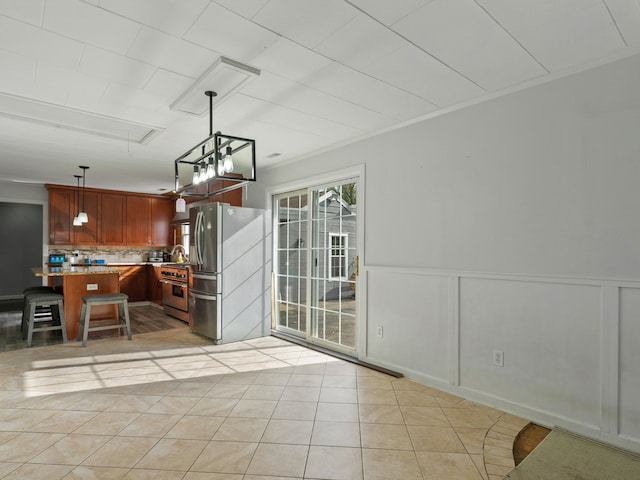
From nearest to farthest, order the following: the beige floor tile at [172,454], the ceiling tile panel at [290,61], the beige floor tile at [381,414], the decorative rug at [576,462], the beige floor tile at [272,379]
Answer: the decorative rug at [576,462]
the beige floor tile at [172,454]
the ceiling tile panel at [290,61]
the beige floor tile at [381,414]
the beige floor tile at [272,379]

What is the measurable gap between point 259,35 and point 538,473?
2.77m

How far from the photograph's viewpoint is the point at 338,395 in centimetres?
305

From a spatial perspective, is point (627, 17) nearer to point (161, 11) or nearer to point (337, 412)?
point (161, 11)

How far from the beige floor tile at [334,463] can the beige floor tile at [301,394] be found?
715 mm

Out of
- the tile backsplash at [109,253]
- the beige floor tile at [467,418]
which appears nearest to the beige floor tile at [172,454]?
the beige floor tile at [467,418]

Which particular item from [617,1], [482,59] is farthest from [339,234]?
[617,1]

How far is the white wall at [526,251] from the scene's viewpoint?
7.48 ft

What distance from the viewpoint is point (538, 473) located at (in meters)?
2.00

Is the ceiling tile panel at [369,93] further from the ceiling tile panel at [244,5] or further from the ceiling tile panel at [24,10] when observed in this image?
the ceiling tile panel at [24,10]

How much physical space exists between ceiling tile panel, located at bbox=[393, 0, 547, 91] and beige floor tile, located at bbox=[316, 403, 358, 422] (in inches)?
96.0

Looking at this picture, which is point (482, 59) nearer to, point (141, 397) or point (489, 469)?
point (489, 469)

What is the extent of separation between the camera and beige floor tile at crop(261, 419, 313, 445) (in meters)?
2.36

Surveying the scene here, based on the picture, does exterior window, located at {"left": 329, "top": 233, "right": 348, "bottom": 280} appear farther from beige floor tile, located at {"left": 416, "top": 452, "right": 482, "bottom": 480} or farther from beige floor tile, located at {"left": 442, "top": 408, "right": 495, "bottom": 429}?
beige floor tile, located at {"left": 416, "top": 452, "right": 482, "bottom": 480}

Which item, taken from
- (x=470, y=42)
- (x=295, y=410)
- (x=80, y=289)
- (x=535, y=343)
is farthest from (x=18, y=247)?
(x=535, y=343)
